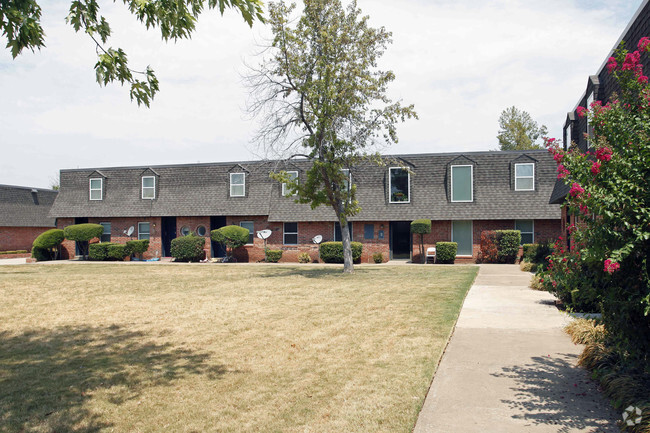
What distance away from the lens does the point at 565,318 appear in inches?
394

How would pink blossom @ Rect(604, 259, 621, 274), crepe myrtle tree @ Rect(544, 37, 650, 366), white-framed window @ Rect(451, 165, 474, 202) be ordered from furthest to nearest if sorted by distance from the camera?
white-framed window @ Rect(451, 165, 474, 202) → crepe myrtle tree @ Rect(544, 37, 650, 366) → pink blossom @ Rect(604, 259, 621, 274)

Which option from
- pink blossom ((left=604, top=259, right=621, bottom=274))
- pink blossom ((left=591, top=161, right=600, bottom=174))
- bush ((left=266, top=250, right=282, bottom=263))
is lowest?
bush ((left=266, top=250, right=282, bottom=263))

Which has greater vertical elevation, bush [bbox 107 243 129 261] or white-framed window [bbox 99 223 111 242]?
white-framed window [bbox 99 223 111 242]

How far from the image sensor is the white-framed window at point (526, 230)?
1049 inches

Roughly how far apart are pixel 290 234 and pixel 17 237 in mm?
23251

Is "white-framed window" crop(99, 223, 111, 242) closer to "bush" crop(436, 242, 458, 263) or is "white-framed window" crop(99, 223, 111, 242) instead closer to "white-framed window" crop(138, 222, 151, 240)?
"white-framed window" crop(138, 222, 151, 240)

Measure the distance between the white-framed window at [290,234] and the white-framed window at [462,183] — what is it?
8947 mm

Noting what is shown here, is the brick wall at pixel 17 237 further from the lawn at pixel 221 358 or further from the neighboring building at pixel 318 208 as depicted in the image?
the lawn at pixel 221 358

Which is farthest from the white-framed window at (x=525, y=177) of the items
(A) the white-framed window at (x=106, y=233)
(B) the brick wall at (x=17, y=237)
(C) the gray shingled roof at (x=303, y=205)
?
(B) the brick wall at (x=17, y=237)

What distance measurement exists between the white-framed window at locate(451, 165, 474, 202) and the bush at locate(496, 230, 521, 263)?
2792mm

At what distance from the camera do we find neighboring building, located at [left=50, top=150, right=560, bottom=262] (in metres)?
26.9

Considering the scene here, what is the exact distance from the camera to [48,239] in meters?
31.2

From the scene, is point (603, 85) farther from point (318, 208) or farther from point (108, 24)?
point (318, 208)

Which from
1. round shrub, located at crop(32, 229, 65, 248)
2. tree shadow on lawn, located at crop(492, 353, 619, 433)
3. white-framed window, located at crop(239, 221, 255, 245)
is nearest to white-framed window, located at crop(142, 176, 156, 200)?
round shrub, located at crop(32, 229, 65, 248)
